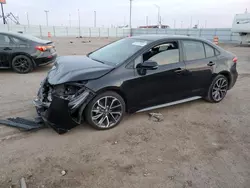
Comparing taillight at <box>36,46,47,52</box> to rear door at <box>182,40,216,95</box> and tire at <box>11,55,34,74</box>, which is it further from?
rear door at <box>182,40,216,95</box>

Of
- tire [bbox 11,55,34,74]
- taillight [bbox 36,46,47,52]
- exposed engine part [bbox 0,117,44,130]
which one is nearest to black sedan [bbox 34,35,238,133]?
exposed engine part [bbox 0,117,44,130]

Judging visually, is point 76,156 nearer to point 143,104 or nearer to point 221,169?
point 143,104

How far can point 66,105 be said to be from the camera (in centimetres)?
321

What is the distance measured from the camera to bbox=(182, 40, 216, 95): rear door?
4.37 meters

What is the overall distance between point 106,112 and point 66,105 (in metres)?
0.72

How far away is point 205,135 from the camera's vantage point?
365 centimetres

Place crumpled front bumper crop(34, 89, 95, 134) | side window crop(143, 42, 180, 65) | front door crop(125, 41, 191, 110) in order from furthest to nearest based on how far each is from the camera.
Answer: side window crop(143, 42, 180, 65) → front door crop(125, 41, 191, 110) → crumpled front bumper crop(34, 89, 95, 134)

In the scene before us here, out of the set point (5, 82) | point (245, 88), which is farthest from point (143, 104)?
point (5, 82)

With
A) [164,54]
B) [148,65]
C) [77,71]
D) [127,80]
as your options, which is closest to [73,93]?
[77,71]

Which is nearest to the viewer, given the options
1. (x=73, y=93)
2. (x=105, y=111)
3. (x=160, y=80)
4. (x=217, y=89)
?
(x=73, y=93)

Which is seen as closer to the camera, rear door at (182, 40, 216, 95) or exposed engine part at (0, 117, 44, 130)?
exposed engine part at (0, 117, 44, 130)

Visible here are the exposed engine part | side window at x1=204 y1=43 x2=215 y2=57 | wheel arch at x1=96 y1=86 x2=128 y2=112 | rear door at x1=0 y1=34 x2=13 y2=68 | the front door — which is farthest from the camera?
rear door at x1=0 y1=34 x2=13 y2=68

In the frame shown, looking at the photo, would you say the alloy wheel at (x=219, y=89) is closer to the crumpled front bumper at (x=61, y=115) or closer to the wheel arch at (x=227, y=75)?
the wheel arch at (x=227, y=75)

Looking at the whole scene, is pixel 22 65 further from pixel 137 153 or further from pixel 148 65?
pixel 137 153
